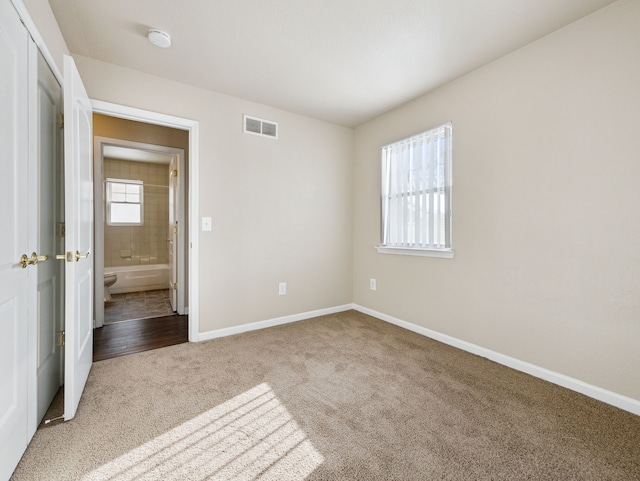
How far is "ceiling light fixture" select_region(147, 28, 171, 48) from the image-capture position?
1986 millimetres

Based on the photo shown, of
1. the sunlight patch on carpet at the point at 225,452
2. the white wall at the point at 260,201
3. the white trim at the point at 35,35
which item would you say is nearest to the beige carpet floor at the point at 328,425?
the sunlight patch on carpet at the point at 225,452

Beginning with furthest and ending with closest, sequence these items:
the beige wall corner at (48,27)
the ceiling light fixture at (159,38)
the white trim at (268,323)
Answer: the white trim at (268,323), the ceiling light fixture at (159,38), the beige wall corner at (48,27)

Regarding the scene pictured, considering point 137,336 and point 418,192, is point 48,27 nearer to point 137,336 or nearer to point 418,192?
point 137,336

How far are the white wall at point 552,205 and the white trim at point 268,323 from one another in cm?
125

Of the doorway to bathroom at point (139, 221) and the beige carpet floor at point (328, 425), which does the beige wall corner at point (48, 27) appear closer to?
the doorway to bathroom at point (139, 221)

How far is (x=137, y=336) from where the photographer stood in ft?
9.59

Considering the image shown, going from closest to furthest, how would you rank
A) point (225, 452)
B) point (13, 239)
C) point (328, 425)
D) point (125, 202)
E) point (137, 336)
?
A: point (13, 239) → point (225, 452) → point (328, 425) → point (137, 336) → point (125, 202)

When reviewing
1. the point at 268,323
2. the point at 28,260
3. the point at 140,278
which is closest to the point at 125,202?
the point at 140,278

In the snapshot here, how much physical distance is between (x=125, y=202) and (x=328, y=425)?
5697mm

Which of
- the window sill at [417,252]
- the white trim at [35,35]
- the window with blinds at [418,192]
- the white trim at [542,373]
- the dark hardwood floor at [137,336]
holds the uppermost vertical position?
the white trim at [35,35]

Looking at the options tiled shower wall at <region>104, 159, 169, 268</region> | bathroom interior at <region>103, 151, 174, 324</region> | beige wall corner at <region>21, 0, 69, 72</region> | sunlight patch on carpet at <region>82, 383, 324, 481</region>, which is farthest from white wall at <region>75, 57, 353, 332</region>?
tiled shower wall at <region>104, 159, 169, 268</region>

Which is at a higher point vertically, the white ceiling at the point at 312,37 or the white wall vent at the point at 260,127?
the white ceiling at the point at 312,37

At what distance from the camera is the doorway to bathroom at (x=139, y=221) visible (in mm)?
3248

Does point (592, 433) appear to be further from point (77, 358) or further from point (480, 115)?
point (77, 358)
